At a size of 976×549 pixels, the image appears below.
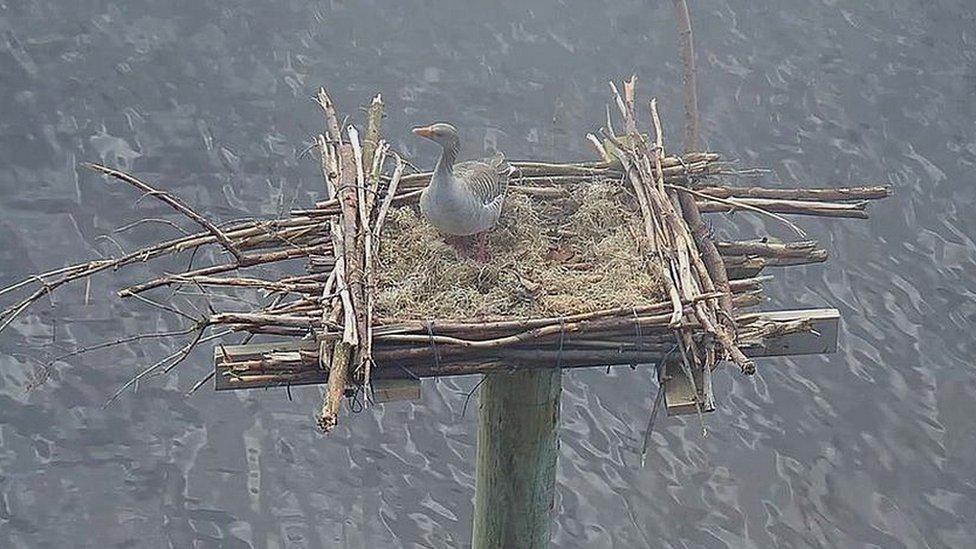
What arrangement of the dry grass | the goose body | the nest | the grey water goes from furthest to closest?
the grey water, the goose body, the dry grass, the nest

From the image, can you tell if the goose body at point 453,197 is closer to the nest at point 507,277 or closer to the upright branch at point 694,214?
the nest at point 507,277

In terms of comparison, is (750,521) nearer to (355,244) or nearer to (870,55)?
(355,244)

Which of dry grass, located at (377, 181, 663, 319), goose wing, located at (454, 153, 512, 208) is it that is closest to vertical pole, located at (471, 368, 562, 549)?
dry grass, located at (377, 181, 663, 319)

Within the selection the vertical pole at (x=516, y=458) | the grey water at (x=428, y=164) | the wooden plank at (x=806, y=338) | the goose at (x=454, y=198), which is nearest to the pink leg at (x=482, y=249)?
the goose at (x=454, y=198)

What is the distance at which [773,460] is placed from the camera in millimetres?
3451

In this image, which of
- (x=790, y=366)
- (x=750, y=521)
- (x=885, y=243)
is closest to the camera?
(x=750, y=521)

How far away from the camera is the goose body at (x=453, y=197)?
183 centimetres

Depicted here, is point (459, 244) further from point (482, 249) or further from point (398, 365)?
point (398, 365)

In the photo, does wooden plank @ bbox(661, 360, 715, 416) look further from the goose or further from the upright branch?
the goose

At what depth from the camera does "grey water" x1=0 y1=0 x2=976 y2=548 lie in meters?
3.38

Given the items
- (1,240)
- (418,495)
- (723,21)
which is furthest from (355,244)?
(723,21)

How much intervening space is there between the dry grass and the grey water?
964 millimetres

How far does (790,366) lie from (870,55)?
5.62 feet

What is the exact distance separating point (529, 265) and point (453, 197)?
0.49ft
